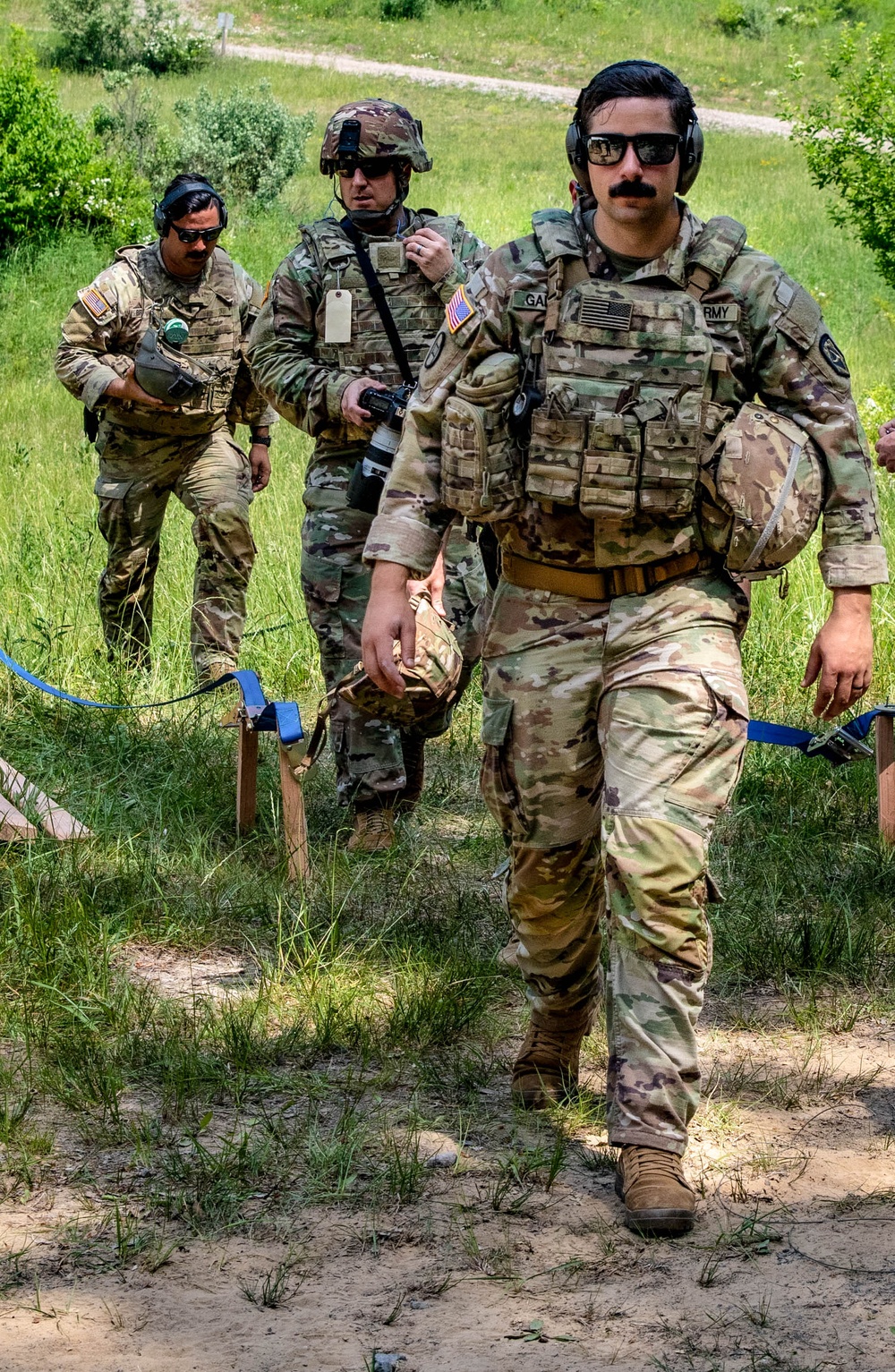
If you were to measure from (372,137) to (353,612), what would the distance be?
4.99 feet

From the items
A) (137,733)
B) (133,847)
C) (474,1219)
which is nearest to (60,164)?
(137,733)

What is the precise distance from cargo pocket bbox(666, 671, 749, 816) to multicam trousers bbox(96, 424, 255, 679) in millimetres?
4035

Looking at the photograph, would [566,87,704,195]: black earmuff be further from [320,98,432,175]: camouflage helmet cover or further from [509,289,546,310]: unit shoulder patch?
[320,98,432,175]: camouflage helmet cover

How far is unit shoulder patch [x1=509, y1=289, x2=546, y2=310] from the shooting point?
312cm

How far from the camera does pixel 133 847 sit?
4.83m

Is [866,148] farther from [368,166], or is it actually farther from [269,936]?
[269,936]

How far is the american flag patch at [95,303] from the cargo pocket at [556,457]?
4220mm

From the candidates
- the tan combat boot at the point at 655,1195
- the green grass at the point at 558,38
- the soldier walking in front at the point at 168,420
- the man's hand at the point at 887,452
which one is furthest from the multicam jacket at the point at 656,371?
the green grass at the point at 558,38

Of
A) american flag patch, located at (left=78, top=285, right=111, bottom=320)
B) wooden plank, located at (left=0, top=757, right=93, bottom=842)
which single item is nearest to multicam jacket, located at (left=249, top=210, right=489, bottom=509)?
wooden plank, located at (left=0, top=757, right=93, bottom=842)

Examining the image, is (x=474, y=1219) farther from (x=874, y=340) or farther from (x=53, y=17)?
(x=53, y=17)

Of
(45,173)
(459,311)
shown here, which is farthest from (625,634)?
(45,173)

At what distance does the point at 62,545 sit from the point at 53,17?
2783 cm

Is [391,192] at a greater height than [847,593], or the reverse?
[391,192]

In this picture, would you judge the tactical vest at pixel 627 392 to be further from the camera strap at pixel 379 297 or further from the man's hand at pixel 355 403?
the camera strap at pixel 379 297
